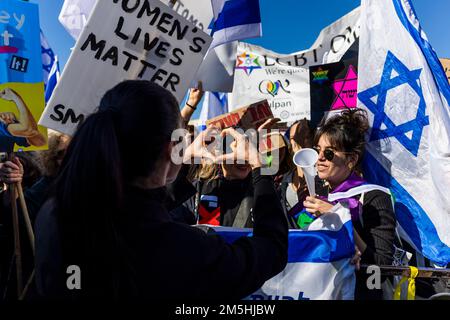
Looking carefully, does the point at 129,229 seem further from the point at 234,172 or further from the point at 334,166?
the point at 234,172

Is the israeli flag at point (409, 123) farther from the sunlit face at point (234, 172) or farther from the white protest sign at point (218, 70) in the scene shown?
the white protest sign at point (218, 70)

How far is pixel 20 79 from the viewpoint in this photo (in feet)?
8.87

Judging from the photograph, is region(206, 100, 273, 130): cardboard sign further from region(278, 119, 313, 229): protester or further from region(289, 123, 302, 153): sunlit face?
region(289, 123, 302, 153): sunlit face

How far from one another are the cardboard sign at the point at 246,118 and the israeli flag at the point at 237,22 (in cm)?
80

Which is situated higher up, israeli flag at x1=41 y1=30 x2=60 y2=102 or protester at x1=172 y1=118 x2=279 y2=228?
israeli flag at x1=41 y1=30 x2=60 y2=102

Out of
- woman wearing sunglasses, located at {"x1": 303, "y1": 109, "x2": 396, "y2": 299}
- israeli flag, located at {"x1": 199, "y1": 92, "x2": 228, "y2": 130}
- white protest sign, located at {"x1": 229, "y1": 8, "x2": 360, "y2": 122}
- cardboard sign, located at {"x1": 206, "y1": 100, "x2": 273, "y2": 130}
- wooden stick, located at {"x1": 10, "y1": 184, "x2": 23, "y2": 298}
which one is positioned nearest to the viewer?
woman wearing sunglasses, located at {"x1": 303, "y1": 109, "x2": 396, "y2": 299}

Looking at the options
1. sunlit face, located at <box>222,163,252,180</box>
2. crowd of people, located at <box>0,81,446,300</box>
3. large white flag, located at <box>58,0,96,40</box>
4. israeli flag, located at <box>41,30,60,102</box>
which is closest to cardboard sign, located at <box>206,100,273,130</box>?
sunlit face, located at <box>222,163,252,180</box>

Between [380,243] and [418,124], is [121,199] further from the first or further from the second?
[418,124]

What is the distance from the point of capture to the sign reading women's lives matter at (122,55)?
2008mm

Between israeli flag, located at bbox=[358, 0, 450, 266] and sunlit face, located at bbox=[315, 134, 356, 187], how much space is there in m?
0.39

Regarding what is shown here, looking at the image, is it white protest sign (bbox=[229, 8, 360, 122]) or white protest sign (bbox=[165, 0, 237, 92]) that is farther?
white protest sign (bbox=[229, 8, 360, 122])

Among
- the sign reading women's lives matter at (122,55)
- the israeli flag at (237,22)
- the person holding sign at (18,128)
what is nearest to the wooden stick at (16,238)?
the person holding sign at (18,128)

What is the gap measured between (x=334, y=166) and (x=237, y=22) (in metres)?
1.43

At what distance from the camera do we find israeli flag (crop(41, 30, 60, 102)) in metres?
4.61
